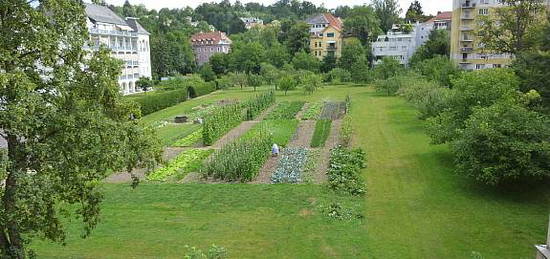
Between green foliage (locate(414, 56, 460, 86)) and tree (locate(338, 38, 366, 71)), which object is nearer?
green foliage (locate(414, 56, 460, 86))

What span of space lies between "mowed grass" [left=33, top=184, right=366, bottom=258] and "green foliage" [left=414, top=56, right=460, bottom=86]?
26366 millimetres

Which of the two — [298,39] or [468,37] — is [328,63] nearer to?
[298,39]

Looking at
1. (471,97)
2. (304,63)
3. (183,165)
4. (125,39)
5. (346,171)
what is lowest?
(183,165)

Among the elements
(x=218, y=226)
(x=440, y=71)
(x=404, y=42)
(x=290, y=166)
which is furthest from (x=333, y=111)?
(x=404, y=42)

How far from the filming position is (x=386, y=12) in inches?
4026

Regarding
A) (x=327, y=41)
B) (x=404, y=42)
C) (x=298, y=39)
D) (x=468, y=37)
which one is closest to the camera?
(x=468, y=37)

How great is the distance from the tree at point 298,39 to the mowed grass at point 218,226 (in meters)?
71.0

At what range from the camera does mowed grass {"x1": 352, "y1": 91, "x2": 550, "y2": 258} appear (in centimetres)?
1280

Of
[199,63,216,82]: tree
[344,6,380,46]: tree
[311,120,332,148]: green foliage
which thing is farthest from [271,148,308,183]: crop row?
[344,6,380,46]: tree

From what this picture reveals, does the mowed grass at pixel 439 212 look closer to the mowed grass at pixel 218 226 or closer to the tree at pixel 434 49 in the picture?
the mowed grass at pixel 218 226

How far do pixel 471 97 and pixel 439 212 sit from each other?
25.0 ft

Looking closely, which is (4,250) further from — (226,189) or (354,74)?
(354,74)

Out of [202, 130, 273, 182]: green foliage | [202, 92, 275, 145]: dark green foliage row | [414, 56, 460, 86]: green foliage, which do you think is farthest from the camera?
[414, 56, 460, 86]: green foliage

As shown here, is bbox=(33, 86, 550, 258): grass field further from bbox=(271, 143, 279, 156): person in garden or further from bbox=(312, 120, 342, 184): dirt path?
bbox=(271, 143, 279, 156): person in garden
